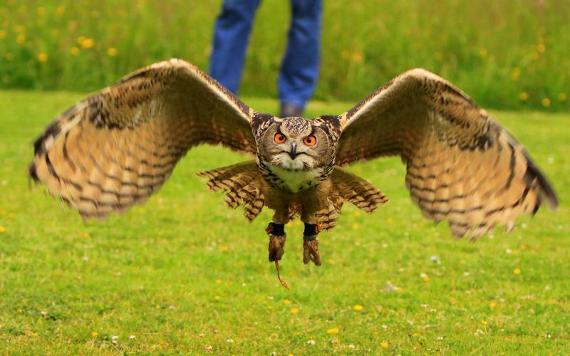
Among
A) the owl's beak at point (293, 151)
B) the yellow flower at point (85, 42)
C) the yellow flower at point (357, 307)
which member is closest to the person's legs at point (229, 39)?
the yellow flower at point (85, 42)

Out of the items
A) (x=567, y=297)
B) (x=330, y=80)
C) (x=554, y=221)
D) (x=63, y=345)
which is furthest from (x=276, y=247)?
(x=330, y=80)

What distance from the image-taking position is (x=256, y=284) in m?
7.66

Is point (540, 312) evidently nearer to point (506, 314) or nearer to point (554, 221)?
point (506, 314)

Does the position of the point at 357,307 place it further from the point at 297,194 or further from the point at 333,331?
the point at 297,194

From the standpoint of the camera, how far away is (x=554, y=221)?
9.54m

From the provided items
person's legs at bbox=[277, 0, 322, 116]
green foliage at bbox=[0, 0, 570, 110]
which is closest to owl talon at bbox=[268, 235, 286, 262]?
person's legs at bbox=[277, 0, 322, 116]

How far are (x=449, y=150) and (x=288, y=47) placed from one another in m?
6.30

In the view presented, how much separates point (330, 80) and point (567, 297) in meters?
7.84

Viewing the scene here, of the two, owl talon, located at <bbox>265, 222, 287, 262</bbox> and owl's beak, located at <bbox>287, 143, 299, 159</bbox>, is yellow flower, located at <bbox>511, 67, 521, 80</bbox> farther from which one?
owl's beak, located at <bbox>287, 143, 299, 159</bbox>

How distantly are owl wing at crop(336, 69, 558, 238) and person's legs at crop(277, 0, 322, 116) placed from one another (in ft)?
18.5

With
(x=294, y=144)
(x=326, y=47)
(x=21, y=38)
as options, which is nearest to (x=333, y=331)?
(x=294, y=144)

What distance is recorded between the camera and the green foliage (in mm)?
14834

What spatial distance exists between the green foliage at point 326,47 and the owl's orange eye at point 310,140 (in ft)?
30.5

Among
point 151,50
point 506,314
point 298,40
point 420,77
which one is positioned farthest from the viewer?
point 151,50
